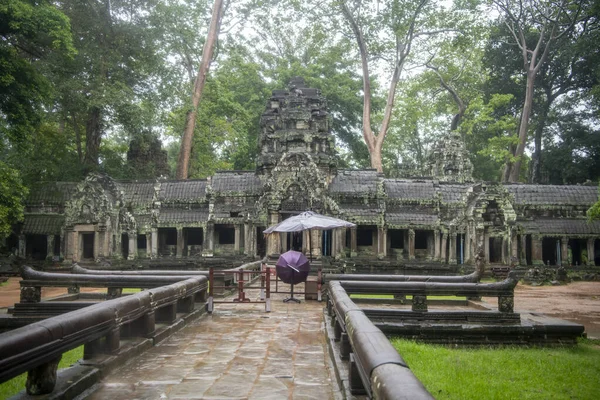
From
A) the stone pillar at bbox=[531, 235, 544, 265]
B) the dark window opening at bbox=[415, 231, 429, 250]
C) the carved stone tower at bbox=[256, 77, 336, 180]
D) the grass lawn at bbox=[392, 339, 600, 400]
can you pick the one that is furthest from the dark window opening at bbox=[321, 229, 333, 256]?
the grass lawn at bbox=[392, 339, 600, 400]

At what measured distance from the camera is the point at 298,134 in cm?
2783

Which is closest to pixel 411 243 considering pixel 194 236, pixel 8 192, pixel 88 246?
pixel 194 236

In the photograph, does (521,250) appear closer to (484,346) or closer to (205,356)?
(484,346)

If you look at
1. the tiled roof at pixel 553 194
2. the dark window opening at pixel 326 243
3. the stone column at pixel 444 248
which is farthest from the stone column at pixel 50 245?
the tiled roof at pixel 553 194

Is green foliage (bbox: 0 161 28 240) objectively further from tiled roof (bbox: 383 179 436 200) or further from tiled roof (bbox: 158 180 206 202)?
tiled roof (bbox: 383 179 436 200)

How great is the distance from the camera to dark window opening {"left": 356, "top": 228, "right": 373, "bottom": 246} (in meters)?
28.1

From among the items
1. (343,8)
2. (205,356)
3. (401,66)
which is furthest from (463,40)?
(205,356)

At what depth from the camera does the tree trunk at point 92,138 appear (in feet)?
96.0

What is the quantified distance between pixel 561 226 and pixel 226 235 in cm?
1929

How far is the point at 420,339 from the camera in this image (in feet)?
28.7

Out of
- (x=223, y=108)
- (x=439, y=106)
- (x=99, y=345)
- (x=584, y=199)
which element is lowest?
(x=99, y=345)

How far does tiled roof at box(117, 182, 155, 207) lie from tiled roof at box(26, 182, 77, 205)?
2985 mm

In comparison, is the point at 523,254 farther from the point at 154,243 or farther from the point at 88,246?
the point at 88,246

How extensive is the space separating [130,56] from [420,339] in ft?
85.2
